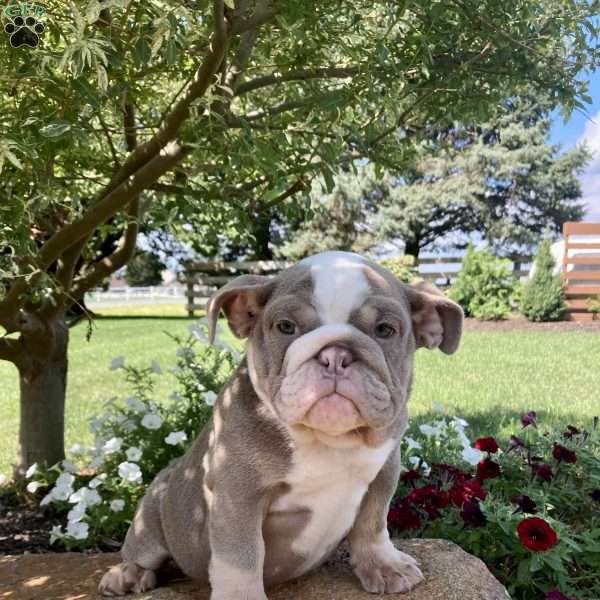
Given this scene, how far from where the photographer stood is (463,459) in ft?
14.0

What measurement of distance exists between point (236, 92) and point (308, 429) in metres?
2.18

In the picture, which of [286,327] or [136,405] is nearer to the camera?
[286,327]

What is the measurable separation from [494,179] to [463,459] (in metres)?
21.8

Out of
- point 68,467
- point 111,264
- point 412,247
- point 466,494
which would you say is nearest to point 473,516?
point 466,494

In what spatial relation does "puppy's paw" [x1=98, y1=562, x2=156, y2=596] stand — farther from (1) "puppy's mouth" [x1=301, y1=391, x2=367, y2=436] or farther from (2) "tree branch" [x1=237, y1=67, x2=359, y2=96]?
(2) "tree branch" [x1=237, y1=67, x2=359, y2=96]

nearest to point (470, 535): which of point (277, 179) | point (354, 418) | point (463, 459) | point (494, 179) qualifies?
point (463, 459)

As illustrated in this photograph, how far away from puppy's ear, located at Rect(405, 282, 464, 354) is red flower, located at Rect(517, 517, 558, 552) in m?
0.90

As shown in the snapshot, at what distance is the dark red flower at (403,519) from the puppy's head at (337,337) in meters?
1.15

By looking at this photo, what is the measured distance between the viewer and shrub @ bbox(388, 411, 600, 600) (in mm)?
2916

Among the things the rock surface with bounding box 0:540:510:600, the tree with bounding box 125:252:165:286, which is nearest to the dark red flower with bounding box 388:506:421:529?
the rock surface with bounding box 0:540:510:600

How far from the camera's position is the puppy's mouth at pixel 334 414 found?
192 cm

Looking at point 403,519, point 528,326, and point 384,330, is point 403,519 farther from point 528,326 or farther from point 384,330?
point 528,326

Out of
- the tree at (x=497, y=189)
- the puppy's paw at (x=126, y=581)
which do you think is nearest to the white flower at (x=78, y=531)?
the puppy's paw at (x=126, y=581)

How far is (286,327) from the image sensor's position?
6.88 ft
